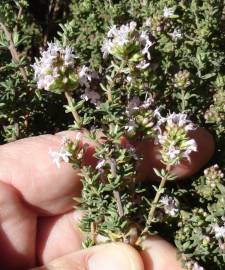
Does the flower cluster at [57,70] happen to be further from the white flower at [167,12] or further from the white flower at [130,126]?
the white flower at [167,12]

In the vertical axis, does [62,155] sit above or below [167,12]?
below

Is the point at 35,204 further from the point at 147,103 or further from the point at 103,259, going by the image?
the point at 147,103

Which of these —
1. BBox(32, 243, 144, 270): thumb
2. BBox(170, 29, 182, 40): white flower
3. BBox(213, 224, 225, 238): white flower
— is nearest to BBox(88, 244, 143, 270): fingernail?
BBox(32, 243, 144, 270): thumb

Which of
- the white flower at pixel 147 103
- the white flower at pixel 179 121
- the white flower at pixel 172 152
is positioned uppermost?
the white flower at pixel 147 103

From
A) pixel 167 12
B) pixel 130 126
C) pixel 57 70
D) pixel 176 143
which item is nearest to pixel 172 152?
pixel 176 143

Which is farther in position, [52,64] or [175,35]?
[175,35]

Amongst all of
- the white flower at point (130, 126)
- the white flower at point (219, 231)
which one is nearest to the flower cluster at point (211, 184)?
the white flower at point (219, 231)

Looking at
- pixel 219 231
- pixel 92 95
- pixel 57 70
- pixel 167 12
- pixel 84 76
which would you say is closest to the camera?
pixel 57 70

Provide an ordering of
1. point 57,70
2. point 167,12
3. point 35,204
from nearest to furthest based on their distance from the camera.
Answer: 1. point 57,70
2. point 35,204
3. point 167,12

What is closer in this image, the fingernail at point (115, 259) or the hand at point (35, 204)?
the fingernail at point (115, 259)
